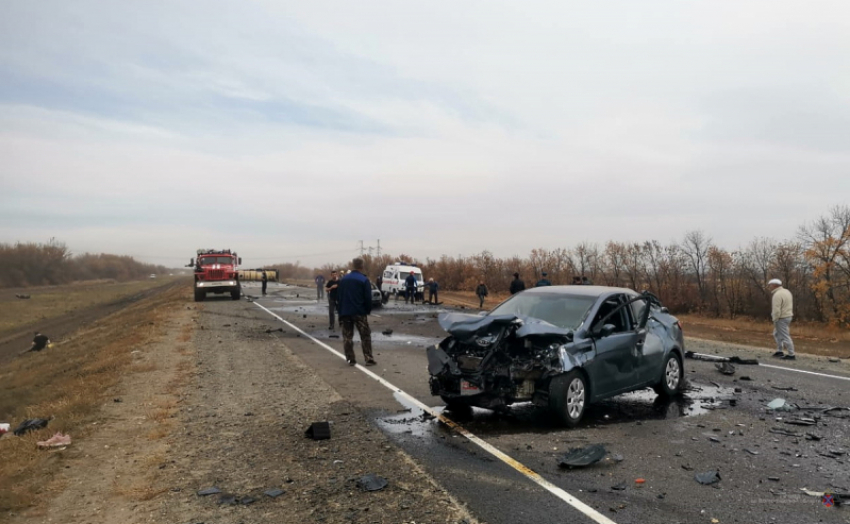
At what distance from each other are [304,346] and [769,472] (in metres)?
11.5

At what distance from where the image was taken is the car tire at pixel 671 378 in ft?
28.1

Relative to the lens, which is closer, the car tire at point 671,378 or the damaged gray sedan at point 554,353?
the damaged gray sedan at point 554,353

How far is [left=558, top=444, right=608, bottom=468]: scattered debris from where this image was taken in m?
5.53

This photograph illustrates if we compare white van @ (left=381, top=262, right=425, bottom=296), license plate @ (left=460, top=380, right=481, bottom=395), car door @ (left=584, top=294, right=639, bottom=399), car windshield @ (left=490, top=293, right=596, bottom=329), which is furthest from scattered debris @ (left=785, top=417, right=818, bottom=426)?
white van @ (left=381, top=262, right=425, bottom=296)

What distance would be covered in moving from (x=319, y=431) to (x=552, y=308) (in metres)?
3.45

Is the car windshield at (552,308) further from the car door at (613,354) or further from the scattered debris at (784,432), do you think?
the scattered debris at (784,432)

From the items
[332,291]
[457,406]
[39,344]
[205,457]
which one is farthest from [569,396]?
[39,344]

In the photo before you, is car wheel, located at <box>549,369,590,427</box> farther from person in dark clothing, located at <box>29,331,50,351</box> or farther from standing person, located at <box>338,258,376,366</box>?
person in dark clothing, located at <box>29,331,50,351</box>

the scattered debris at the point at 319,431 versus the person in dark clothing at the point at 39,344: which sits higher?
the scattered debris at the point at 319,431

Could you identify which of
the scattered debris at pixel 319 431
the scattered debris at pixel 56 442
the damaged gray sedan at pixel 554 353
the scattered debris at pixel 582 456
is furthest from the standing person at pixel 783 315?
the scattered debris at pixel 56 442

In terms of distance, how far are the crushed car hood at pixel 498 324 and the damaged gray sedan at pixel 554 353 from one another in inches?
0.5

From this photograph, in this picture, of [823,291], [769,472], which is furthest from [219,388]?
[823,291]

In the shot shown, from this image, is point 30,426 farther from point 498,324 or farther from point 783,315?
point 783,315

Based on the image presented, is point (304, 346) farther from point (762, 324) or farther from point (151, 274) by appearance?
point (151, 274)
